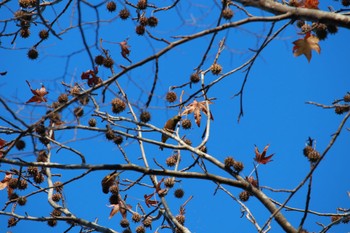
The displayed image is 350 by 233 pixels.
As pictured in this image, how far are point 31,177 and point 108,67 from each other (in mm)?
1438

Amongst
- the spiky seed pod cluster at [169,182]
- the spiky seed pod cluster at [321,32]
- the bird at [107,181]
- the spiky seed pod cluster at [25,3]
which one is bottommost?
the bird at [107,181]

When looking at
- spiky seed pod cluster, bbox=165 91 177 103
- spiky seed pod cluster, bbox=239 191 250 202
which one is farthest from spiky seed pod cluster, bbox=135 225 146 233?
spiky seed pod cluster, bbox=165 91 177 103

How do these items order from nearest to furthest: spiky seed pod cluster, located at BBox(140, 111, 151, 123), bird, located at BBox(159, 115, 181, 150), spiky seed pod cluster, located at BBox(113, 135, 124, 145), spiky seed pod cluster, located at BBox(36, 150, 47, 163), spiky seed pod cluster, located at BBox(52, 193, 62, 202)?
spiky seed pod cluster, located at BBox(36, 150, 47, 163), spiky seed pod cluster, located at BBox(140, 111, 151, 123), spiky seed pod cluster, located at BBox(113, 135, 124, 145), bird, located at BBox(159, 115, 181, 150), spiky seed pod cluster, located at BBox(52, 193, 62, 202)

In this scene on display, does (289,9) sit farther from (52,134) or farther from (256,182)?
(52,134)

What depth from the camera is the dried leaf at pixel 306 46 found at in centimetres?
402

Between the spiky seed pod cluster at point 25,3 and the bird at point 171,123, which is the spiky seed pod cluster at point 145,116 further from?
the spiky seed pod cluster at point 25,3

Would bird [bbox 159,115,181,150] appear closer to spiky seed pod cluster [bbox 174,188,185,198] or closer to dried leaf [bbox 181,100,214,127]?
dried leaf [bbox 181,100,214,127]

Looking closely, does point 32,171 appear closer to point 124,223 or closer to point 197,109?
point 124,223

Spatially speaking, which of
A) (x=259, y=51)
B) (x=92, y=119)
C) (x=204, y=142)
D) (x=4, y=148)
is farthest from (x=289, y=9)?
(x=4, y=148)

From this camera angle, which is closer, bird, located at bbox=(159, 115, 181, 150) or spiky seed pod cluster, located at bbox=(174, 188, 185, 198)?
bird, located at bbox=(159, 115, 181, 150)

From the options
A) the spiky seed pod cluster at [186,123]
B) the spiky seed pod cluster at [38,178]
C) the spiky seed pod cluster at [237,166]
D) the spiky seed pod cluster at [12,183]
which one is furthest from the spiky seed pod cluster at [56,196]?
the spiky seed pod cluster at [237,166]

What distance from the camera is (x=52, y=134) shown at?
4.81 metres

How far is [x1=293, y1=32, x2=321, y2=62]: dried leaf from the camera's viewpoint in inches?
158

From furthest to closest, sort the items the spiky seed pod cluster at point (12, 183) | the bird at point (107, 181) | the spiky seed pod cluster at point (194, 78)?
the spiky seed pod cluster at point (12, 183) → the spiky seed pod cluster at point (194, 78) → the bird at point (107, 181)
